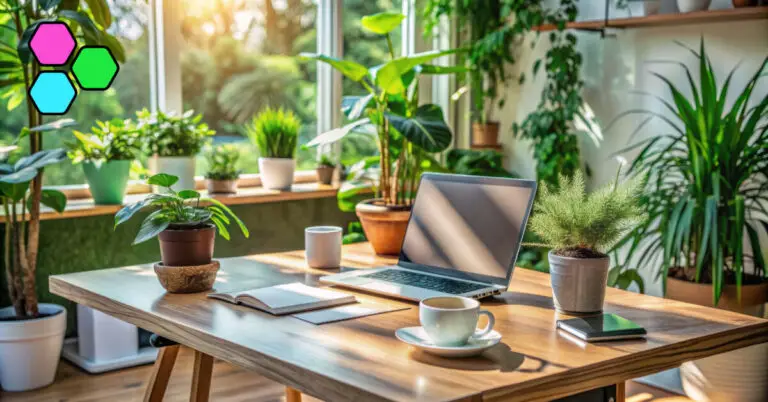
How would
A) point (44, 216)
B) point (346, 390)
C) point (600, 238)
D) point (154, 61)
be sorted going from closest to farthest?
point (346, 390) < point (600, 238) < point (44, 216) < point (154, 61)

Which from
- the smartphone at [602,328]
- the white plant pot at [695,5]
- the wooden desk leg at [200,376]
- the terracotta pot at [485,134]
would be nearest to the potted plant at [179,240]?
the wooden desk leg at [200,376]

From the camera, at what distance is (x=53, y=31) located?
81.1 inches

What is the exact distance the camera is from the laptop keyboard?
2.18 m

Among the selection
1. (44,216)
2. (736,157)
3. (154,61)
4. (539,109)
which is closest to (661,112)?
(539,109)

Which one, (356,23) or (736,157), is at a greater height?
(356,23)

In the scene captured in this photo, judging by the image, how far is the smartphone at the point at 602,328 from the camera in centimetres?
176

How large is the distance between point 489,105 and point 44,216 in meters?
2.66

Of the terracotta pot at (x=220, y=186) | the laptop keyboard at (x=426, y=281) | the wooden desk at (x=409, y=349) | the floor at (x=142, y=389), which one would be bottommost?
the floor at (x=142, y=389)

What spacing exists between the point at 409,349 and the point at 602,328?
40cm

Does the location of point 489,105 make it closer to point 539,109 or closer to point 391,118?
point 539,109

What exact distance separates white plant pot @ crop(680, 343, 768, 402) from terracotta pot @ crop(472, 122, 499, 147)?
2.08m

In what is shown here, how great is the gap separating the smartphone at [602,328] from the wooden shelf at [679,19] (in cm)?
240

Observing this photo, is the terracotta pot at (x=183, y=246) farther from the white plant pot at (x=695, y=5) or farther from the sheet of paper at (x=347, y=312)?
the white plant pot at (x=695, y=5)

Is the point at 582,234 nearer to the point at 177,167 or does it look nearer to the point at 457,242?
the point at 457,242
